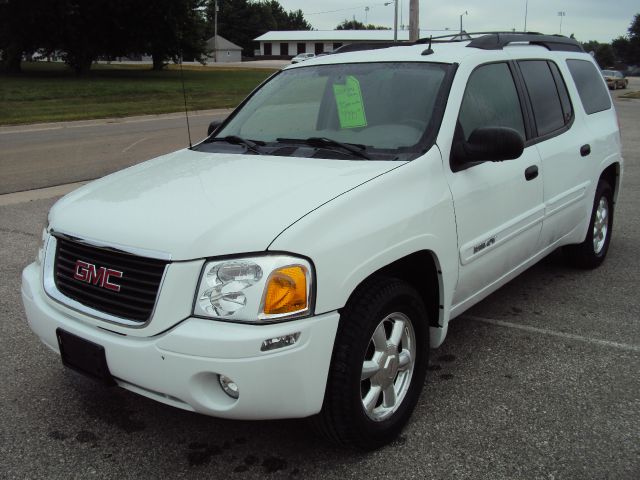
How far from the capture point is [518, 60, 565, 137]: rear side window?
169 inches

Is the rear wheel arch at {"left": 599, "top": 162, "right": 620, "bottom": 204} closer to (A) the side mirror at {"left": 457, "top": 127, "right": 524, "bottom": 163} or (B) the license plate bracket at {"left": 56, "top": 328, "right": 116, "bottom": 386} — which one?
(A) the side mirror at {"left": 457, "top": 127, "right": 524, "bottom": 163}

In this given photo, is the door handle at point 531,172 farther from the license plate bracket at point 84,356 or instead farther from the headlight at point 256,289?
the license plate bracket at point 84,356

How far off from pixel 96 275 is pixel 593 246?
4122 millimetres

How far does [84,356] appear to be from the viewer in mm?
2752

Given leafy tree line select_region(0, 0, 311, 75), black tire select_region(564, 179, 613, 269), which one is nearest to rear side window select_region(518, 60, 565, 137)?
black tire select_region(564, 179, 613, 269)

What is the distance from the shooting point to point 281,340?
2.43 metres

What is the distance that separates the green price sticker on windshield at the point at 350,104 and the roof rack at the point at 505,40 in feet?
2.29

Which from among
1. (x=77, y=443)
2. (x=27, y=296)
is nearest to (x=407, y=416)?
(x=77, y=443)

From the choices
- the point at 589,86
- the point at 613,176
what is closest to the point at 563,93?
the point at 589,86

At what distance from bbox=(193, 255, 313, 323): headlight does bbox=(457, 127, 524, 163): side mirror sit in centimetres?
128

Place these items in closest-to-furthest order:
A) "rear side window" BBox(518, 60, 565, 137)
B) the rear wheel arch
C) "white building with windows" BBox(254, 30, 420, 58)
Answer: "rear side window" BBox(518, 60, 565, 137) < the rear wheel arch < "white building with windows" BBox(254, 30, 420, 58)

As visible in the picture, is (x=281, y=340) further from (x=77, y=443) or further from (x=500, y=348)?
(x=500, y=348)

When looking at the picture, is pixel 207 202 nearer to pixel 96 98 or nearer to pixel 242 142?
pixel 242 142

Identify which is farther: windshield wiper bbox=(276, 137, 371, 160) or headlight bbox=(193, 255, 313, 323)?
windshield wiper bbox=(276, 137, 371, 160)
